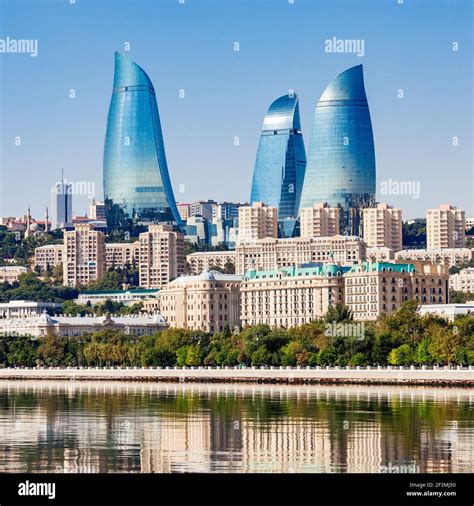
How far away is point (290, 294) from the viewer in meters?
130

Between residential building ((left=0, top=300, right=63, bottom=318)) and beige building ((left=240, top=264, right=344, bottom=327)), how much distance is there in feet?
86.3

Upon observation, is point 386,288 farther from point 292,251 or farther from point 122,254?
point 122,254

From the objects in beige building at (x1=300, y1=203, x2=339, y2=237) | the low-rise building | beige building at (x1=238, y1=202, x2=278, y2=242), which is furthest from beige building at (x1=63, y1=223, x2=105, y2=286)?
the low-rise building

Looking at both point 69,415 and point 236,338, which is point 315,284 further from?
point 69,415

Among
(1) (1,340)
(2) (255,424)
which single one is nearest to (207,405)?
(2) (255,424)

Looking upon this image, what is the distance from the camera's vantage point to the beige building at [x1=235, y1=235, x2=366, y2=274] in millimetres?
171500

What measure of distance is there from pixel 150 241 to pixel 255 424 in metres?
137

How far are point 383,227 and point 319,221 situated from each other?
725 cm

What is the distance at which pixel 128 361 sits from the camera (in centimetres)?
10069

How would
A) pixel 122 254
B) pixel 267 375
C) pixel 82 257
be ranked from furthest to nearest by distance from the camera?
1. pixel 122 254
2. pixel 82 257
3. pixel 267 375

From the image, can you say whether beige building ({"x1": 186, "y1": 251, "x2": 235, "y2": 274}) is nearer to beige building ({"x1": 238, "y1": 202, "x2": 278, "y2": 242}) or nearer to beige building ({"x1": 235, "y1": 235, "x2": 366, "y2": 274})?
beige building ({"x1": 235, "y1": 235, "x2": 366, "y2": 274})

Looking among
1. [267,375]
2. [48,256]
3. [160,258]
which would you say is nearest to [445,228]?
[160,258]

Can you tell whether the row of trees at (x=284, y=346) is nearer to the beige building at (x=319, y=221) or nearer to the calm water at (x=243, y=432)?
the calm water at (x=243, y=432)

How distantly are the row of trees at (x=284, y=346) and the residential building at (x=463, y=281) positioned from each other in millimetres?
53468
